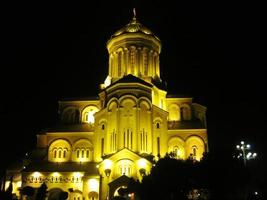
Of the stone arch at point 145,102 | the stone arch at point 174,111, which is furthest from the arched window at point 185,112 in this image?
the stone arch at point 145,102

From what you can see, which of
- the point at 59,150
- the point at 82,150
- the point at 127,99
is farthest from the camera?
the point at 59,150

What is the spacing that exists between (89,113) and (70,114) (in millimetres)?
2045

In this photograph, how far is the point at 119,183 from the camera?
30.8 meters

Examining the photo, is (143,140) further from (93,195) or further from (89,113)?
(89,113)

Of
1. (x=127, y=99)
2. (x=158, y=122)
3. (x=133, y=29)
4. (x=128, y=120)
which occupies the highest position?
(x=133, y=29)

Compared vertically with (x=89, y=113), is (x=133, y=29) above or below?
above

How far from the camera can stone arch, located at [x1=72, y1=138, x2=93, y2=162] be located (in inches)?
1473

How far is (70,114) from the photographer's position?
41.4 m

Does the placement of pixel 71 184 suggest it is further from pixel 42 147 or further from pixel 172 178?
pixel 172 178

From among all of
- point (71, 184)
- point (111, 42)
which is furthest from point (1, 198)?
point (111, 42)

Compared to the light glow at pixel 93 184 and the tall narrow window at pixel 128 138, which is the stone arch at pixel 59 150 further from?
the tall narrow window at pixel 128 138

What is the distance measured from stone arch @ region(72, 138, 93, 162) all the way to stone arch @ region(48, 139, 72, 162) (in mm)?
586

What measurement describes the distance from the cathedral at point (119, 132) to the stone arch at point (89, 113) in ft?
0.34

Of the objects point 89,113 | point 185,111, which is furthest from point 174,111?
point 89,113
